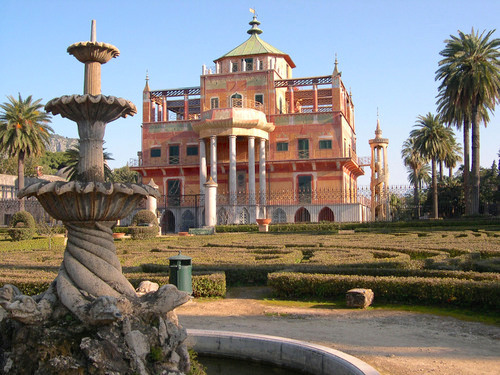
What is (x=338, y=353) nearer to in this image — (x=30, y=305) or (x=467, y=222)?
(x=30, y=305)

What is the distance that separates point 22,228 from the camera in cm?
2909

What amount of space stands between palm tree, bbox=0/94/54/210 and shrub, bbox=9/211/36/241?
439 inches

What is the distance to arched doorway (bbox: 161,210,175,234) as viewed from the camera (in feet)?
143

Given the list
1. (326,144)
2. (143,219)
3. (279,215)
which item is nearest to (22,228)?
(143,219)

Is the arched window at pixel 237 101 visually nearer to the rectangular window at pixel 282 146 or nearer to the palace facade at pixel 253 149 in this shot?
the palace facade at pixel 253 149

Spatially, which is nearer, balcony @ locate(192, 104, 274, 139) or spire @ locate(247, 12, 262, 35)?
balcony @ locate(192, 104, 274, 139)

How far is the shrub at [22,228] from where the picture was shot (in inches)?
1130

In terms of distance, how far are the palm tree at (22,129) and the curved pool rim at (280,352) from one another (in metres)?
37.5

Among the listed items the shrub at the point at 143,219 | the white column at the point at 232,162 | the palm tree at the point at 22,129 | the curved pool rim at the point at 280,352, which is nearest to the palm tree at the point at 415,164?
the white column at the point at 232,162

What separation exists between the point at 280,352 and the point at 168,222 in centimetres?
3855

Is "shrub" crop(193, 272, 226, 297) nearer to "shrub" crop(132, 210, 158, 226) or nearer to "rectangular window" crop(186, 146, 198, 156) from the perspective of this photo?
"shrub" crop(132, 210, 158, 226)

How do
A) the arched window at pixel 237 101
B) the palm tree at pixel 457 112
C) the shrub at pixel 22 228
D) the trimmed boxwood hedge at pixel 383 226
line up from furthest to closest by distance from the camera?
1. the arched window at pixel 237 101
2. the palm tree at pixel 457 112
3. the shrub at pixel 22 228
4. the trimmed boxwood hedge at pixel 383 226

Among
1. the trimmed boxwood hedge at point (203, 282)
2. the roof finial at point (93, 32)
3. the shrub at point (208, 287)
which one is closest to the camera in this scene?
the roof finial at point (93, 32)

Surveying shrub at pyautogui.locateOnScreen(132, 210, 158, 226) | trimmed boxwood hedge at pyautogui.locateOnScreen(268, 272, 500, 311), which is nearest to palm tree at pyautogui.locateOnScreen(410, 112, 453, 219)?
shrub at pyautogui.locateOnScreen(132, 210, 158, 226)
